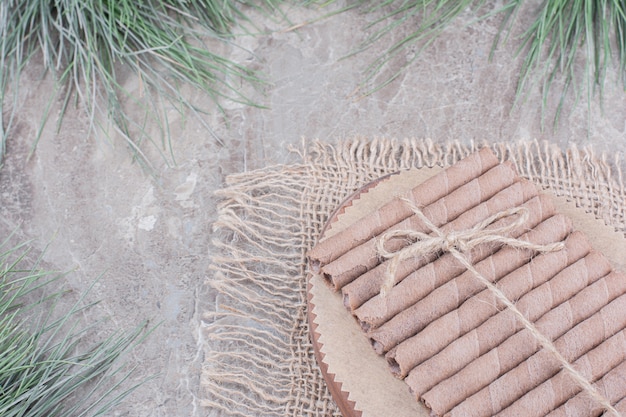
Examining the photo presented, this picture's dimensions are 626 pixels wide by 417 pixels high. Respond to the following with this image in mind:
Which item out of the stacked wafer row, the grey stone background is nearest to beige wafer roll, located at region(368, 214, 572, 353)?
the stacked wafer row

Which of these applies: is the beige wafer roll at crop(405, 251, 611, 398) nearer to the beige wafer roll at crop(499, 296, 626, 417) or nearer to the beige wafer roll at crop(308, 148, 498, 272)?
the beige wafer roll at crop(499, 296, 626, 417)

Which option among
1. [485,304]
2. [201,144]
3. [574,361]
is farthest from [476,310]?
[201,144]

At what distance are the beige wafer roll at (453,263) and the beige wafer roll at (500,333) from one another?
8cm

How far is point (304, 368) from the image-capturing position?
0.92 metres

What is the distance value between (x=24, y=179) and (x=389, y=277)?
0.68 metres

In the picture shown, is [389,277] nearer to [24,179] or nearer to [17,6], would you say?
[24,179]

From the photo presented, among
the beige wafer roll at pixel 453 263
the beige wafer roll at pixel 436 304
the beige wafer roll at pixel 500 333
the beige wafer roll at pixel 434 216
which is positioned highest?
the beige wafer roll at pixel 434 216

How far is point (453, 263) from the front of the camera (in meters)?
0.81

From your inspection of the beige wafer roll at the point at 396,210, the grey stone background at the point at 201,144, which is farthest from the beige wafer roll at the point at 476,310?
the grey stone background at the point at 201,144

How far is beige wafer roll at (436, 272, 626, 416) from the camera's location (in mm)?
726

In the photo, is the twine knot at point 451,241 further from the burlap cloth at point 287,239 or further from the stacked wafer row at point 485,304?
the burlap cloth at point 287,239

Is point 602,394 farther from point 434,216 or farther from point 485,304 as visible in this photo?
point 434,216

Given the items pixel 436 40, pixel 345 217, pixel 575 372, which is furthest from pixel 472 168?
pixel 436 40

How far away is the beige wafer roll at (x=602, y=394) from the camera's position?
0.71 m
